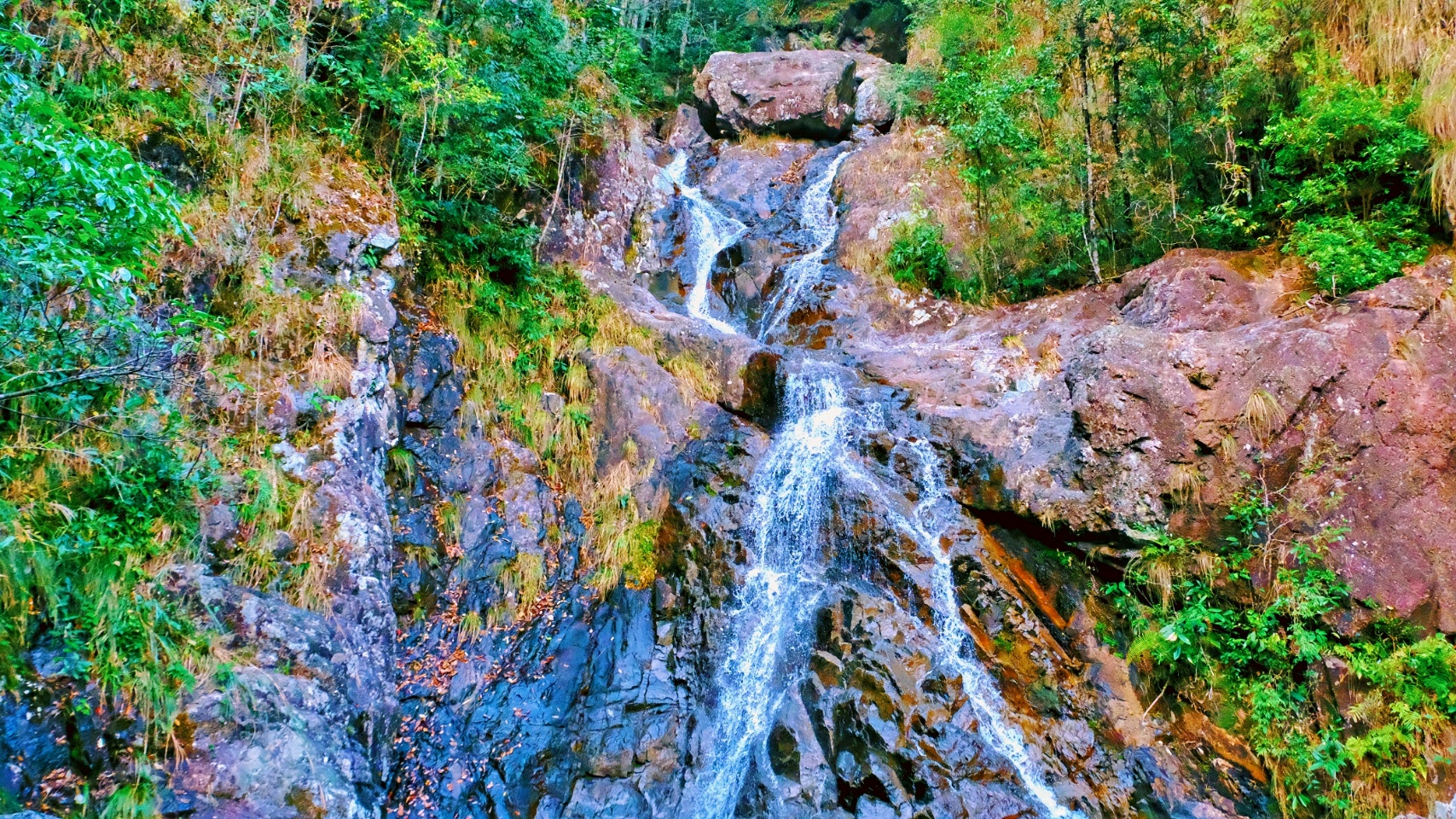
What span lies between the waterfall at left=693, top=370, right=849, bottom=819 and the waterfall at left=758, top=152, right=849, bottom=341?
2791 mm

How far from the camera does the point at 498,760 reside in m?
5.12

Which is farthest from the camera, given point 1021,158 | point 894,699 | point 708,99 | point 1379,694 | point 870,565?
point 708,99

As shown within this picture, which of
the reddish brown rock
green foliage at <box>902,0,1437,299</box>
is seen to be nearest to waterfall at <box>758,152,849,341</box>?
green foliage at <box>902,0,1437,299</box>

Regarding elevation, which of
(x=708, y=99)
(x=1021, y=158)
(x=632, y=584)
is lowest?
(x=632, y=584)

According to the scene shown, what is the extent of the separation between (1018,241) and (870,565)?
20.2 ft

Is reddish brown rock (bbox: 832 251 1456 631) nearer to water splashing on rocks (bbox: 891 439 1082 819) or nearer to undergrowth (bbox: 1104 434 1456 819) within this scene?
undergrowth (bbox: 1104 434 1456 819)

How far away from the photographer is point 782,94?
15.3m

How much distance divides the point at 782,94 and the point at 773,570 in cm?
1281

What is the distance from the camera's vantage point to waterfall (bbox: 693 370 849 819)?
A: 533 centimetres

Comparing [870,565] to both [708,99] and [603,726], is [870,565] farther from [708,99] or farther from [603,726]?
[708,99]

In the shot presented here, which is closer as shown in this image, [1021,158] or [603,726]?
[603,726]

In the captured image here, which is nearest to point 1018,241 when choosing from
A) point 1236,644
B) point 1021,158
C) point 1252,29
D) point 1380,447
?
point 1021,158

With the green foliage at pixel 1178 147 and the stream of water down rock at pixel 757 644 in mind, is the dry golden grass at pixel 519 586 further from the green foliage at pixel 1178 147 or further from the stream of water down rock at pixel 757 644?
the green foliage at pixel 1178 147

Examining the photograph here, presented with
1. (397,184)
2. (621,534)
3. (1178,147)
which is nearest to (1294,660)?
(621,534)
